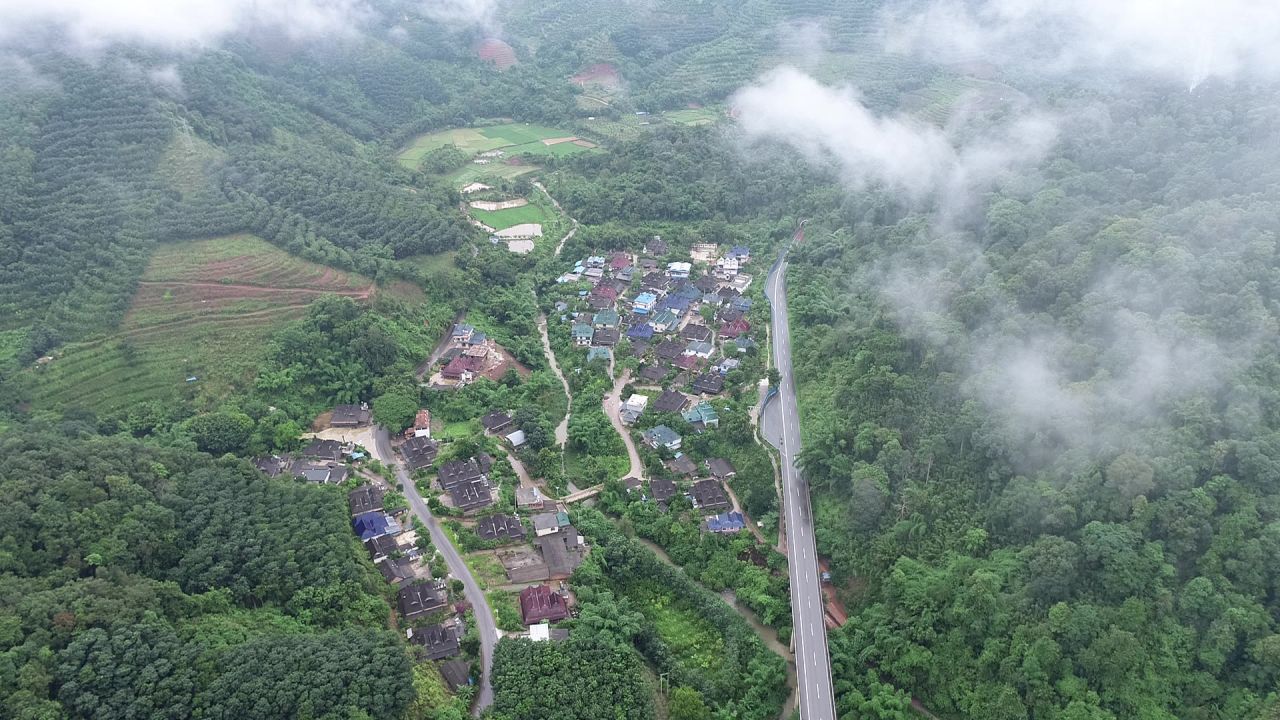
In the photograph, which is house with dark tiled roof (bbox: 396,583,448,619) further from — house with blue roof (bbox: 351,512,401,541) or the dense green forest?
house with blue roof (bbox: 351,512,401,541)

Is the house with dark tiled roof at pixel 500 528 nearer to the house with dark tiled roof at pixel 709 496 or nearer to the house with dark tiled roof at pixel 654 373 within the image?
the house with dark tiled roof at pixel 709 496

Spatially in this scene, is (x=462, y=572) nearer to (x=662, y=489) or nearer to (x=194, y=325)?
(x=662, y=489)

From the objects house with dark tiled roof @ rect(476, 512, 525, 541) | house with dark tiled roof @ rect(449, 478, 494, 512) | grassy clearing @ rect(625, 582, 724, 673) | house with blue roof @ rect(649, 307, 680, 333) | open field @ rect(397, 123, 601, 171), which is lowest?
grassy clearing @ rect(625, 582, 724, 673)

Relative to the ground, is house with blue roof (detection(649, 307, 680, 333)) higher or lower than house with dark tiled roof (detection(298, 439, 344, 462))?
higher

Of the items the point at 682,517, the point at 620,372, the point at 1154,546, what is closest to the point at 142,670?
the point at 682,517

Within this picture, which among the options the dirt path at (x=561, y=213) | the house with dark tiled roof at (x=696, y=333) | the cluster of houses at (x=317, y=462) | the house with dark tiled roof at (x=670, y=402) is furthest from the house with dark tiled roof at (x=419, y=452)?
the dirt path at (x=561, y=213)

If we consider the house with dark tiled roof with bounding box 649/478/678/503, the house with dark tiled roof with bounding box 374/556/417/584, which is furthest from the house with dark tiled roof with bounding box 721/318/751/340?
the house with dark tiled roof with bounding box 374/556/417/584

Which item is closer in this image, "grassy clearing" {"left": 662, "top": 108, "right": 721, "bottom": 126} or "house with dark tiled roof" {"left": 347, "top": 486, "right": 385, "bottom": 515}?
"house with dark tiled roof" {"left": 347, "top": 486, "right": 385, "bottom": 515}

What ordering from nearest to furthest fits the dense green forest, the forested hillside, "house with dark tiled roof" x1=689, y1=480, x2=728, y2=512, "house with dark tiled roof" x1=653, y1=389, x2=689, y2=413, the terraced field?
the forested hillside, the dense green forest, "house with dark tiled roof" x1=689, y1=480, x2=728, y2=512, the terraced field, "house with dark tiled roof" x1=653, y1=389, x2=689, y2=413
